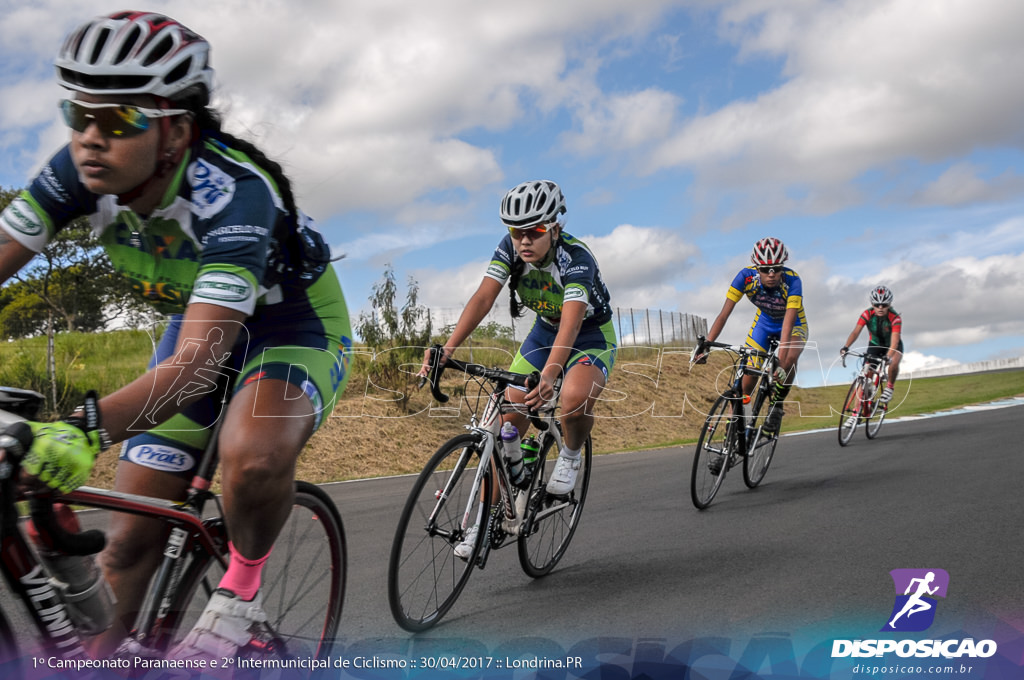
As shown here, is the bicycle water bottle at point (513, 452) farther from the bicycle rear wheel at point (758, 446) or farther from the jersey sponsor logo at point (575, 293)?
the bicycle rear wheel at point (758, 446)

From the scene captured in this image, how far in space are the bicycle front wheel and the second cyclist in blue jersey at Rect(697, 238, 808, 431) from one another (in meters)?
3.18

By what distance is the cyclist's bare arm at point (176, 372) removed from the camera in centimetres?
216

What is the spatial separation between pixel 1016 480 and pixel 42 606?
823cm

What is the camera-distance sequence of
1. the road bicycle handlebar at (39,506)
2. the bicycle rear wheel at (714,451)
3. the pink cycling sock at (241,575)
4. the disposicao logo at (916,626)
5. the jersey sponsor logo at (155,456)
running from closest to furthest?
1. the road bicycle handlebar at (39,506)
2. the pink cycling sock at (241,575)
3. the jersey sponsor logo at (155,456)
4. the disposicao logo at (916,626)
5. the bicycle rear wheel at (714,451)

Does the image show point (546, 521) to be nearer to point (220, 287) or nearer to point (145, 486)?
point (145, 486)

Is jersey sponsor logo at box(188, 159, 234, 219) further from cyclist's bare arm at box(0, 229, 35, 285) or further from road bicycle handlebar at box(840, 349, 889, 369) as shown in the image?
road bicycle handlebar at box(840, 349, 889, 369)

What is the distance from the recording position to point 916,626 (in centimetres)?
402

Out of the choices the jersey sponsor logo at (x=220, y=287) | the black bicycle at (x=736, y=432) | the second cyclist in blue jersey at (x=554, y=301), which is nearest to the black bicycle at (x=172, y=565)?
the jersey sponsor logo at (x=220, y=287)

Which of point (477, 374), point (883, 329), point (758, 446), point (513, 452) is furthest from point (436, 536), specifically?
point (883, 329)

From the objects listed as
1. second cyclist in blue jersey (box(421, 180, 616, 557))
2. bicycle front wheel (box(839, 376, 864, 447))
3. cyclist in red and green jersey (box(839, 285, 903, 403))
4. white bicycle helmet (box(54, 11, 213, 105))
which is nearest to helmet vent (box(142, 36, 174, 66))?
white bicycle helmet (box(54, 11, 213, 105))

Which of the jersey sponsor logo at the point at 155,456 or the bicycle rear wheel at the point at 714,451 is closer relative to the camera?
the jersey sponsor logo at the point at 155,456

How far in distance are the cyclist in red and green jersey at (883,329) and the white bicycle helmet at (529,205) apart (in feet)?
33.3

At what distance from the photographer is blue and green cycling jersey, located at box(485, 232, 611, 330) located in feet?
16.6

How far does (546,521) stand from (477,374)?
144 centimetres
